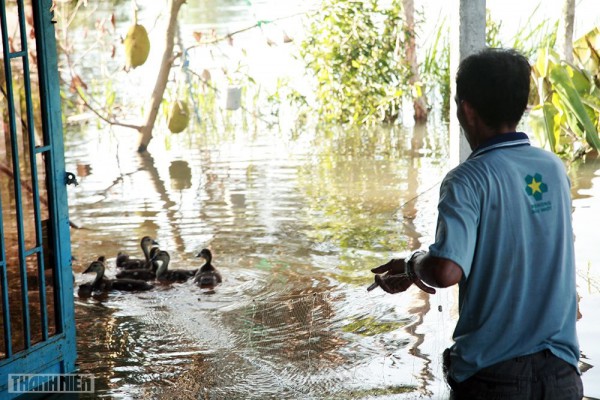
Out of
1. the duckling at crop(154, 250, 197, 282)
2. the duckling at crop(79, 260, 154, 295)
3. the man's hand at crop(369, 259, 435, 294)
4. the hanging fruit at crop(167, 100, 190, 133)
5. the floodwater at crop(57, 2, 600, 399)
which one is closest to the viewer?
the man's hand at crop(369, 259, 435, 294)

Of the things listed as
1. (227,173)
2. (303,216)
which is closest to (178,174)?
(227,173)

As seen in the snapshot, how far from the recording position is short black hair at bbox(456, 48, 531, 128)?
105 inches

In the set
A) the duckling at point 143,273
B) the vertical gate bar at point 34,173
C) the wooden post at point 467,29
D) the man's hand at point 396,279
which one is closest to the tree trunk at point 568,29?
the wooden post at point 467,29

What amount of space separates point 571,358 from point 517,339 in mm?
188

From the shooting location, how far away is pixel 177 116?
460 inches

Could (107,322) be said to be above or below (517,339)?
below

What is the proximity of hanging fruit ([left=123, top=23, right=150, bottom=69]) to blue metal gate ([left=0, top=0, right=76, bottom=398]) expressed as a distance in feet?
20.0

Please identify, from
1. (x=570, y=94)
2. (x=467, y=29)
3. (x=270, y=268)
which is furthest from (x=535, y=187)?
(x=570, y=94)

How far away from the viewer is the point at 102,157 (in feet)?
42.8

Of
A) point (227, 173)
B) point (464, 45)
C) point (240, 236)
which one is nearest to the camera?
point (464, 45)

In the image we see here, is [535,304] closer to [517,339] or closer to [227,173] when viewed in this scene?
[517,339]

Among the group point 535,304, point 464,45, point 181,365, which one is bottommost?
point 181,365

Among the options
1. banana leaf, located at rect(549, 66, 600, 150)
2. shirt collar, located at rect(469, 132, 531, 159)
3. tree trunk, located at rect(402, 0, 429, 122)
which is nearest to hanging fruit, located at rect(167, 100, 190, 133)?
tree trunk, located at rect(402, 0, 429, 122)

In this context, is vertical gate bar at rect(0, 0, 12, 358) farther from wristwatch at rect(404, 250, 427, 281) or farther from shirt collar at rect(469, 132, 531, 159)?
shirt collar at rect(469, 132, 531, 159)
